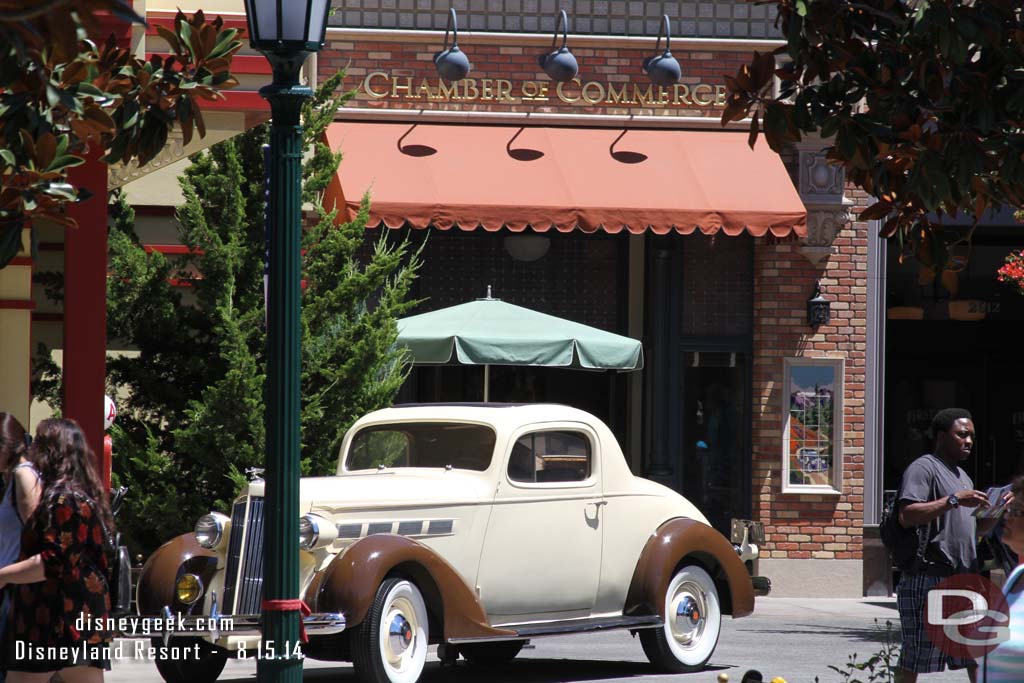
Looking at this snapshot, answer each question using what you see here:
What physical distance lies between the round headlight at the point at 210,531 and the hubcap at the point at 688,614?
3.25 metres

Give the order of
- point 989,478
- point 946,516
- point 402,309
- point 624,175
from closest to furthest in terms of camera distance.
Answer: point 946,516, point 402,309, point 624,175, point 989,478

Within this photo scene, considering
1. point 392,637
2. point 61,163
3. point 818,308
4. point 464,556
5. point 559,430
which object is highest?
point 61,163

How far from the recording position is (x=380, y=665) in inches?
356

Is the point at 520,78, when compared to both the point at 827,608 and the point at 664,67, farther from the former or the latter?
the point at 827,608

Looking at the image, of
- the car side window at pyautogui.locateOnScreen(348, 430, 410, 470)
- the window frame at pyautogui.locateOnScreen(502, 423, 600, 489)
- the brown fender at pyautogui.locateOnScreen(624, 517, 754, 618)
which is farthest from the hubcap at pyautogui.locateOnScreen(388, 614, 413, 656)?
the brown fender at pyautogui.locateOnScreen(624, 517, 754, 618)

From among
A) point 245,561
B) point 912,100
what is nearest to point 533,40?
point 245,561

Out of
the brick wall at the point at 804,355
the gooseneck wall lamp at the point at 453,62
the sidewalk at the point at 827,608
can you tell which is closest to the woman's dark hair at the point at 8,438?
the sidewalk at the point at 827,608

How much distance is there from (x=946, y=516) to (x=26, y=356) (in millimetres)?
7473

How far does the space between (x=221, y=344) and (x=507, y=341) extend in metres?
2.42

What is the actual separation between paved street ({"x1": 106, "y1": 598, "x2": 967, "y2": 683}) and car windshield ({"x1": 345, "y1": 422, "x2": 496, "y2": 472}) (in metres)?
1.44

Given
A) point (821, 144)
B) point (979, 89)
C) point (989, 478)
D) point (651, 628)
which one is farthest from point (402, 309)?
point (989, 478)

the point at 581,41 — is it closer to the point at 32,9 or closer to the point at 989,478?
the point at 989,478

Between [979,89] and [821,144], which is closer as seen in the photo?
[979,89]

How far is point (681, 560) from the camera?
35.6 ft
